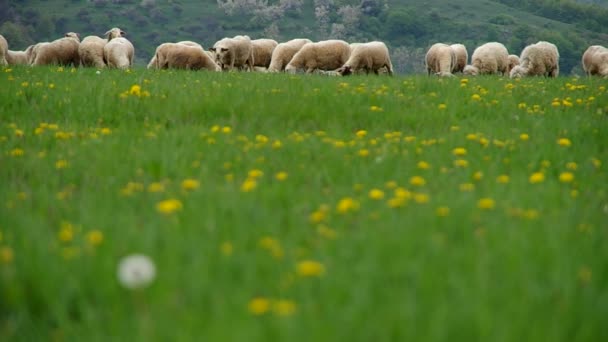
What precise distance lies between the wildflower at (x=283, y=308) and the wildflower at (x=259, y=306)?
0.03 m

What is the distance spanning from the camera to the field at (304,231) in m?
2.51

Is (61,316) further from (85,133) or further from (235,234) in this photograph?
(85,133)

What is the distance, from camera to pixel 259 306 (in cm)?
248

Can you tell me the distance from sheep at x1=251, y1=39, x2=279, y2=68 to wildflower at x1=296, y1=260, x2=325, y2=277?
78.8 feet

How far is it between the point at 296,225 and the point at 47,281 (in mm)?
1342

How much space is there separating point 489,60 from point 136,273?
79.7 ft

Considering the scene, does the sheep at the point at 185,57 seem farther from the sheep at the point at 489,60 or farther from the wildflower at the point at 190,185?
the wildflower at the point at 190,185

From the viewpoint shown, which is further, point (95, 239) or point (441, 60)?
point (441, 60)

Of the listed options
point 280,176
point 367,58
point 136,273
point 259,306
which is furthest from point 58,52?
point 259,306

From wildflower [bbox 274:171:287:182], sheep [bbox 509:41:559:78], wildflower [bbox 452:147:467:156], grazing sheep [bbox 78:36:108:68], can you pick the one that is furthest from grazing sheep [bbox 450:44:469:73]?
wildflower [bbox 274:171:287:182]

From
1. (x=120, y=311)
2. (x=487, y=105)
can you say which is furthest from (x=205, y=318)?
(x=487, y=105)

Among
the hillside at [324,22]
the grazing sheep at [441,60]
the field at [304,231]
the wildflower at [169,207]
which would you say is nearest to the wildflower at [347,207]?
the field at [304,231]

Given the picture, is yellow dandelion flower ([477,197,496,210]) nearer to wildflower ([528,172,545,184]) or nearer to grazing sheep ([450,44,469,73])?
wildflower ([528,172,545,184])

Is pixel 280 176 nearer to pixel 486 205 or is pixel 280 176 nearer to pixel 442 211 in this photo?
pixel 442 211
